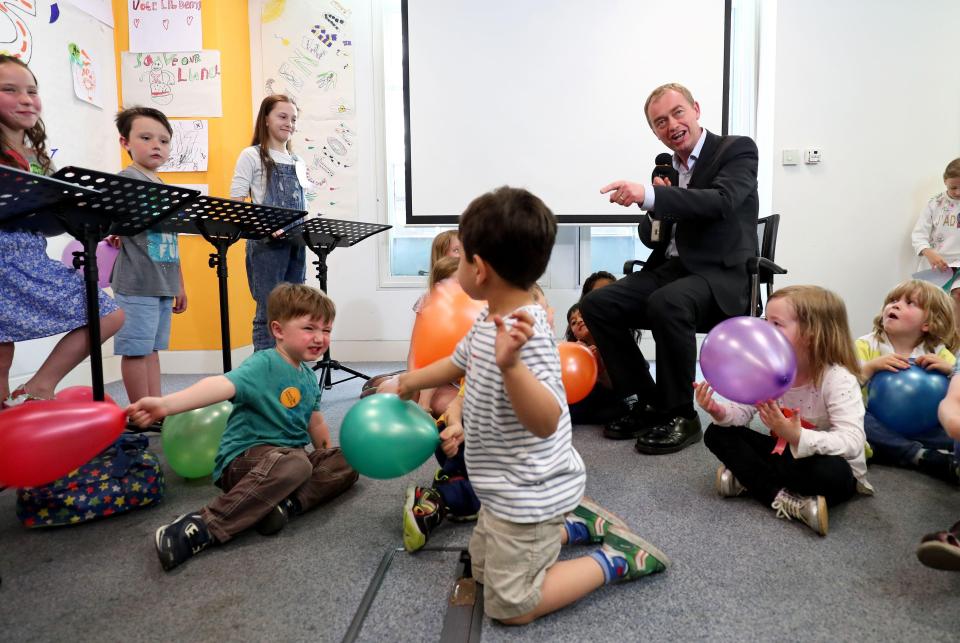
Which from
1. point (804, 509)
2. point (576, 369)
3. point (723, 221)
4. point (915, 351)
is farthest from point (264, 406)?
point (915, 351)

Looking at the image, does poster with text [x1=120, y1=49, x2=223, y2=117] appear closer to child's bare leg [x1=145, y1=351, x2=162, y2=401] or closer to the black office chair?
child's bare leg [x1=145, y1=351, x2=162, y2=401]

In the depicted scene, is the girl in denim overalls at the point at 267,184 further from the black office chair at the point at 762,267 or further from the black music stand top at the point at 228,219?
the black office chair at the point at 762,267

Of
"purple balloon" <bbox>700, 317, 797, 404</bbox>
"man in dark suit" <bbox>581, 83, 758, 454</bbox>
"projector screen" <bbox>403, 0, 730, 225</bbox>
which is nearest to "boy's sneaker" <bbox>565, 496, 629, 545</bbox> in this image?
"purple balloon" <bbox>700, 317, 797, 404</bbox>

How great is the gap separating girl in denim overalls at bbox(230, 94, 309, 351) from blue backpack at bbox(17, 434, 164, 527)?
1283 mm

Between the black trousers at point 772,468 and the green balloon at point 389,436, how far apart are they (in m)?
0.88

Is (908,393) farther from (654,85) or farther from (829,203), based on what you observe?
(654,85)

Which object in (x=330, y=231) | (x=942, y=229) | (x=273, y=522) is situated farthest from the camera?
(x=942, y=229)

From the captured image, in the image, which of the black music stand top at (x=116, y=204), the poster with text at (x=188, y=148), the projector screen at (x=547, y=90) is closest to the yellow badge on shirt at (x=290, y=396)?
the black music stand top at (x=116, y=204)

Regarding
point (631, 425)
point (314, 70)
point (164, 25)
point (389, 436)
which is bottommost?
point (631, 425)

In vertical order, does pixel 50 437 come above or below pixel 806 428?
above

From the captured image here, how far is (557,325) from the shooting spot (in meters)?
4.16

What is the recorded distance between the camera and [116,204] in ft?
4.82

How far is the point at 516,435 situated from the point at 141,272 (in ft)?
6.57

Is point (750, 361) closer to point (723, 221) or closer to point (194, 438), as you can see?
point (723, 221)
